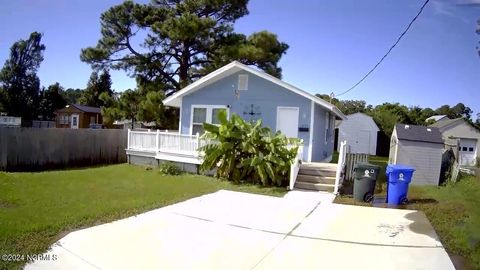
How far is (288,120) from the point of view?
13719mm

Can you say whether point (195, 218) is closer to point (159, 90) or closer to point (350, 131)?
point (159, 90)

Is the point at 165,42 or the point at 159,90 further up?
the point at 165,42

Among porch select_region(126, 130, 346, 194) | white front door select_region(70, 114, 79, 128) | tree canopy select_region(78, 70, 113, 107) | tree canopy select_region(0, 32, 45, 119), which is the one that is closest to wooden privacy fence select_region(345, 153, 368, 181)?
porch select_region(126, 130, 346, 194)

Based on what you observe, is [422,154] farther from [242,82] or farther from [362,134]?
[362,134]

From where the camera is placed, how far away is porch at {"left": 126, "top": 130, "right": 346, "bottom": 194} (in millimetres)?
10652

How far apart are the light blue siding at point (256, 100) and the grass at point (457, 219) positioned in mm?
4604

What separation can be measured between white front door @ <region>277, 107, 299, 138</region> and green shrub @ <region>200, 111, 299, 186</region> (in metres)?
2.24

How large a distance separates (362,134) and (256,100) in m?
23.2

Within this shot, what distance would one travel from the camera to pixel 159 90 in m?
22.2

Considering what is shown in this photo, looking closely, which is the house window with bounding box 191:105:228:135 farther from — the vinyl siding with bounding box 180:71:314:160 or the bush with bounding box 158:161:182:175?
the bush with bounding box 158:161:182:175

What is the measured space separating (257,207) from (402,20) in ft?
24.2

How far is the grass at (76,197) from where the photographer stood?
18.9 feet

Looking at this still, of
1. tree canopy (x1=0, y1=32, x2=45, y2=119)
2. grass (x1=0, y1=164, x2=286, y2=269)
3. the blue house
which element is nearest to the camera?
grass (x1=0, y1=164, x2=286, y2=269)

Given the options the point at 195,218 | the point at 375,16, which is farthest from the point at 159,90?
the point at 195,218
